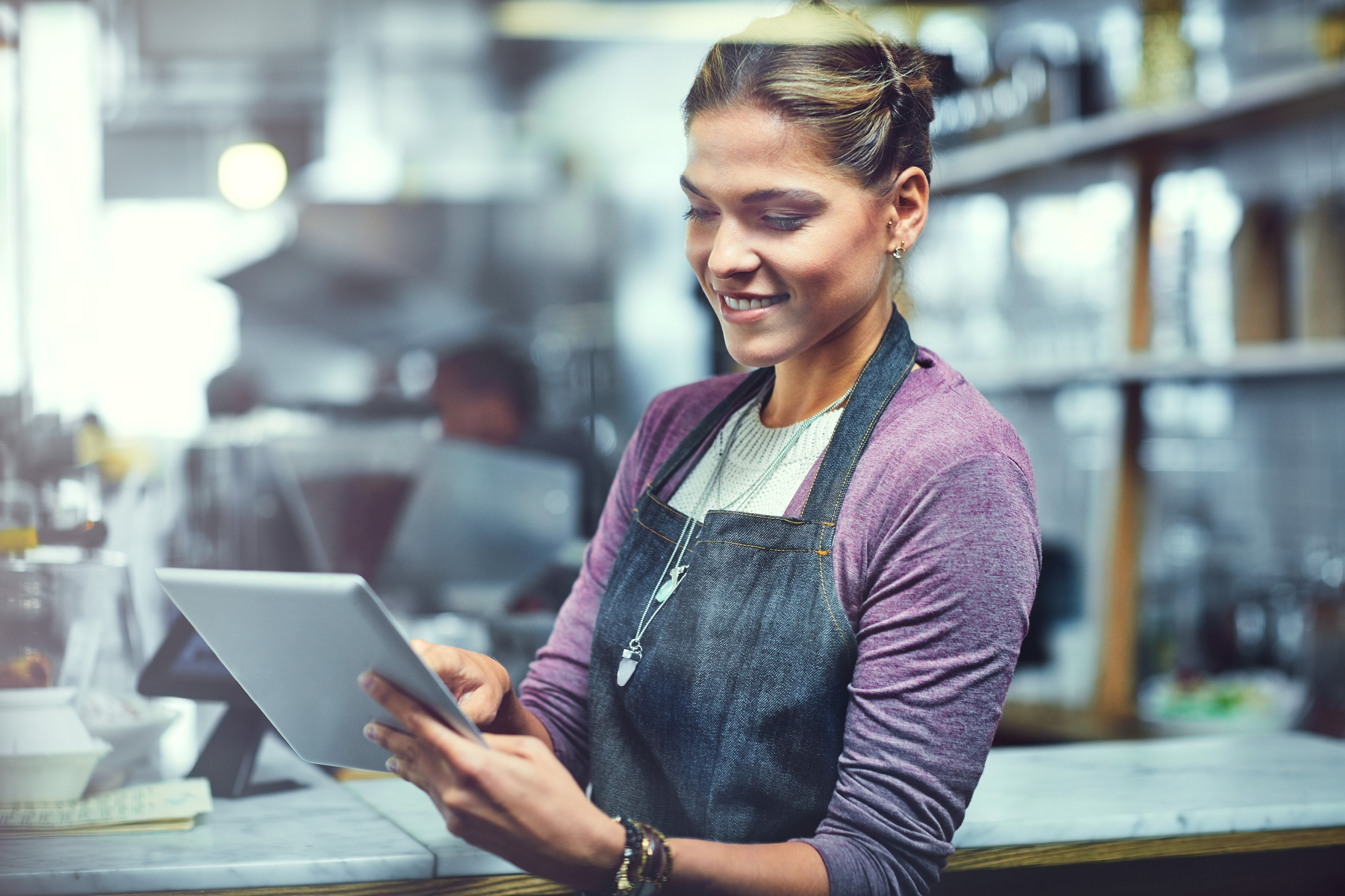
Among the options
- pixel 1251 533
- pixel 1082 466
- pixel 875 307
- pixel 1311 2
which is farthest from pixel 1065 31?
pixel 875 307

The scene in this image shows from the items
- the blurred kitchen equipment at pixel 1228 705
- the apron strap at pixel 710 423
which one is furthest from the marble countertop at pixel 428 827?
the blurred kitchen equipment at pixel 1228 705

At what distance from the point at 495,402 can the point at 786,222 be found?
6.76ft

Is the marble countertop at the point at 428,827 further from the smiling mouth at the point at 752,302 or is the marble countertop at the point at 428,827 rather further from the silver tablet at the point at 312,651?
the smiling mouth at the point at 752,302

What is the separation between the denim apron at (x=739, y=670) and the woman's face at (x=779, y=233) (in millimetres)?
81

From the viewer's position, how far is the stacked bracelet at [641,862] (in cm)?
80

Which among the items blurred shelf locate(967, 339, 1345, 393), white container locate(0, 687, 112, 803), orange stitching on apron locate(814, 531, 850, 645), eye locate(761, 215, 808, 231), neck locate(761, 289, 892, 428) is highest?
eye locate(761, 215, 808, 231)

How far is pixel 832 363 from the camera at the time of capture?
3.44 ft

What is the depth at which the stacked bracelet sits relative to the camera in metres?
0.80

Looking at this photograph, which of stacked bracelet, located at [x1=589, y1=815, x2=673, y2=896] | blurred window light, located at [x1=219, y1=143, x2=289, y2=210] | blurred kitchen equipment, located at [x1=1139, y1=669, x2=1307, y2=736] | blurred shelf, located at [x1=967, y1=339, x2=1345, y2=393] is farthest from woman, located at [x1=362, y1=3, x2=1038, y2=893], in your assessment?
blurred window light, located at [x1=219, y1=143, x2=289, y2=210]

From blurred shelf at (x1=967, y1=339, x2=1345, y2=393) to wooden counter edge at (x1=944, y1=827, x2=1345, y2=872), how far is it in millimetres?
926

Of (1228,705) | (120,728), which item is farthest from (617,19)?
(120,728)

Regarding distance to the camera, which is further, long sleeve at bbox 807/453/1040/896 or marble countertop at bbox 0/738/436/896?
marble countertop at bbox 0/738/436/896

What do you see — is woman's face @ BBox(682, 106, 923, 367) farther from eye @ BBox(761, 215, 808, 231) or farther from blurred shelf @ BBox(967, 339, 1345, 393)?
blurred shelf @ BBox(967, 339, 1345, 393)

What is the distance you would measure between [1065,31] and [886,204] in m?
2.02
